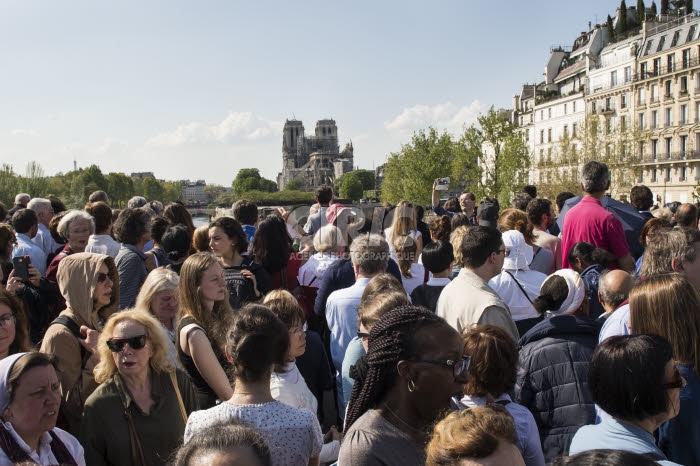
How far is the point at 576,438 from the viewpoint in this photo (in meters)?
2.76

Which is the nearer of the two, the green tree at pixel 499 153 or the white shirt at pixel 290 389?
the white shirt at pixel 290 389

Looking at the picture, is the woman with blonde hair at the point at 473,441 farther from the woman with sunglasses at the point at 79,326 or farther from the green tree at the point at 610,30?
the green tree at the point at 610,30

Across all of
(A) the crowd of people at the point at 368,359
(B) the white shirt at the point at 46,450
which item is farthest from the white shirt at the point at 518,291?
(B) the white shirt at the point at 46,450

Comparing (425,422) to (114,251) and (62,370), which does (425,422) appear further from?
(114,251)

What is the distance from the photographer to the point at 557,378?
12.0 feet

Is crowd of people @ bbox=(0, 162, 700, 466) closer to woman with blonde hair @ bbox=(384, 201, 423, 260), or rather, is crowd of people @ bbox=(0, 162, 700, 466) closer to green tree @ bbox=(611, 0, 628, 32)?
woman with blonde hair @ bbox=(384, 201, 423, 260)

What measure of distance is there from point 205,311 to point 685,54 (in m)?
56.7

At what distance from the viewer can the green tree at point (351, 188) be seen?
491 feet

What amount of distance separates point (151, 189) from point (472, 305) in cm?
18466

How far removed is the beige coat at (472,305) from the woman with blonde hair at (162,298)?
2.05 metres

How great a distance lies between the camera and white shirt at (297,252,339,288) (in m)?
6.61

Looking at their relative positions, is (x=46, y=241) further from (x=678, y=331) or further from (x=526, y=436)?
(x=678, y=331)

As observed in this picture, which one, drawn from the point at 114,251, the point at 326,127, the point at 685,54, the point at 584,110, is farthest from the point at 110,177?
the point at 114,251

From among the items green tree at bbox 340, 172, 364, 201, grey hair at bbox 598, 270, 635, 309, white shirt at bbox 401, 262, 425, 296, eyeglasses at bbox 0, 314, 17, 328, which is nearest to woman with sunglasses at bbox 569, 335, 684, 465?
grey hair at bbox 598, 270, 635, 309
